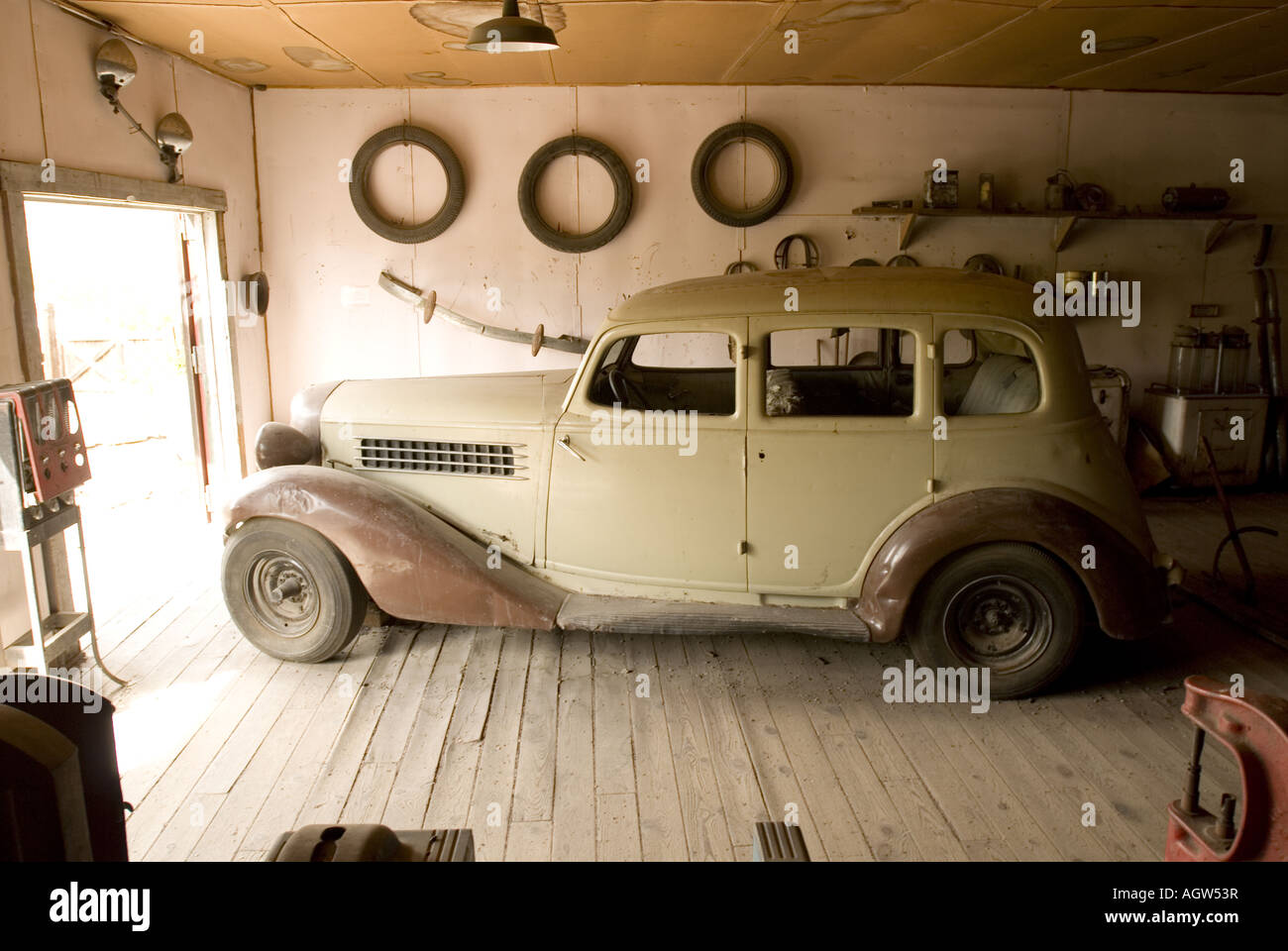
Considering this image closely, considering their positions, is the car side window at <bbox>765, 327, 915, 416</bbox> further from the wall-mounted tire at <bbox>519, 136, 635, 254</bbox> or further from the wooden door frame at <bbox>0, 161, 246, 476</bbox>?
the wooden door frame at <bbox>0, 161, 246, 476</bbox>

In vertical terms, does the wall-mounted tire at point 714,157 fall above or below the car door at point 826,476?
above

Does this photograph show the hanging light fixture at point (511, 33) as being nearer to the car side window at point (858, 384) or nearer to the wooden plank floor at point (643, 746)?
the car side window at point (858, 384)

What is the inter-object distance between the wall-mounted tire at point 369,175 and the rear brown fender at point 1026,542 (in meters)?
4.58

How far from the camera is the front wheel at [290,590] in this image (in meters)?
3.95

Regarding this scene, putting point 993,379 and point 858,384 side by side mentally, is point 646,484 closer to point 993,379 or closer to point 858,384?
point 858,384

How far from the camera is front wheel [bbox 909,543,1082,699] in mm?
3561

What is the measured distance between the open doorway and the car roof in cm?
320

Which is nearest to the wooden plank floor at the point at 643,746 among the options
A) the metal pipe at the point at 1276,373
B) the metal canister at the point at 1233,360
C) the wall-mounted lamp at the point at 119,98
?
the wall-mounted lamp at the point at 119,98

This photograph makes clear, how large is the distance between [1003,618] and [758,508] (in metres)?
1.12

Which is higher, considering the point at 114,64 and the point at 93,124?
the point at 114,64

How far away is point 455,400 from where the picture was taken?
167 inches

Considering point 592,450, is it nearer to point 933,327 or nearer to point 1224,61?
point 933,327

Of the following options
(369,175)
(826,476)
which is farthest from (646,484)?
(369,175)
